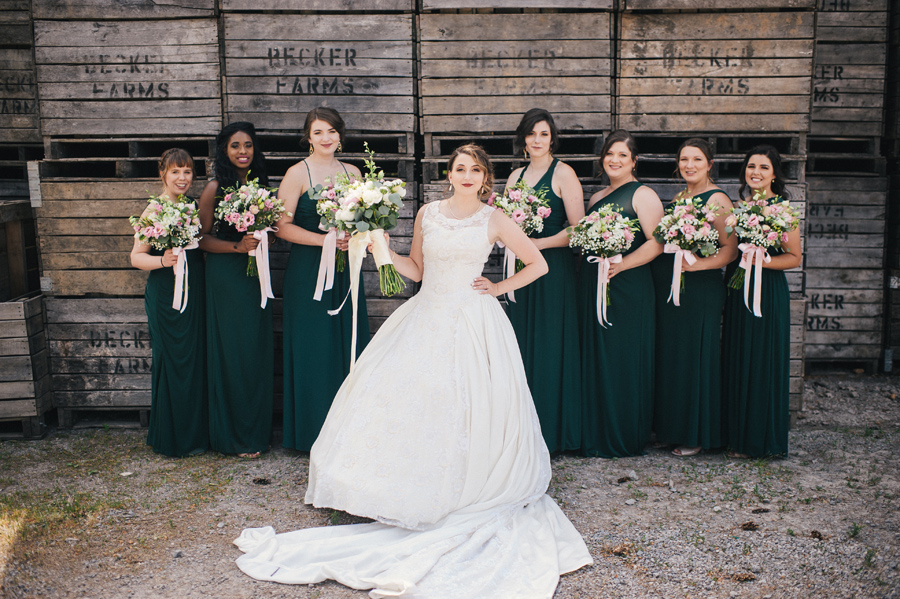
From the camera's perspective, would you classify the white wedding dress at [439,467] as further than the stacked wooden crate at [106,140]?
No

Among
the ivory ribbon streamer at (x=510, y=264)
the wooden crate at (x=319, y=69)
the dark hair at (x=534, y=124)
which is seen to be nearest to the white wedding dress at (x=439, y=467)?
the ivory ribbon streamer at (x=510, y=264)

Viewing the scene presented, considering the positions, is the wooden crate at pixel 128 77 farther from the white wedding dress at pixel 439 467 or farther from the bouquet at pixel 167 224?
the white wedding dress at pixel 439 467

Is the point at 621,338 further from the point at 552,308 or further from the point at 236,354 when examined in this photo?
the point at 236,354

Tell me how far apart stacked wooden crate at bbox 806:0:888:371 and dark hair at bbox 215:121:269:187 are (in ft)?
17.3

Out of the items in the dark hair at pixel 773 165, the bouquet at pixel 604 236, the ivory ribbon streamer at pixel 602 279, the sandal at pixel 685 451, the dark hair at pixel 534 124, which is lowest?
the sandal at pixel 685 451

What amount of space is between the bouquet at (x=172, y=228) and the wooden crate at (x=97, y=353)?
3.62 ft

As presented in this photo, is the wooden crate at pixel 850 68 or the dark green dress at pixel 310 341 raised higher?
the wooden crate at pixel 850 68

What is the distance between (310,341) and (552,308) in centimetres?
187

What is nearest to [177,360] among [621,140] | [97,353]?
[97,353]

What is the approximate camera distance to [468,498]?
412cm

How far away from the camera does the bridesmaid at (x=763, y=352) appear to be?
17.1 feet

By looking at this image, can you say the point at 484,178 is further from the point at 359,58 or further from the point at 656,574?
the point at 656,574

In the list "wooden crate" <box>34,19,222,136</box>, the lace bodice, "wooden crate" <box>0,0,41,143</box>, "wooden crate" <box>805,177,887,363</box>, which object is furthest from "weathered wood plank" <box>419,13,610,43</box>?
"wooden crate" <box>0,0,41,143</box>

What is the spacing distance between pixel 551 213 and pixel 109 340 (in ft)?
12.9
